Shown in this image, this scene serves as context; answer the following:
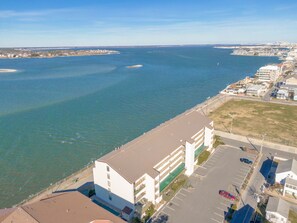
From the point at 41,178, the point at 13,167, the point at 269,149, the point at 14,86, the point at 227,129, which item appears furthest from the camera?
the point at 14,86

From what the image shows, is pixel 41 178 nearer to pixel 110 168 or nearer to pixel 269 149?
pixel 110 168

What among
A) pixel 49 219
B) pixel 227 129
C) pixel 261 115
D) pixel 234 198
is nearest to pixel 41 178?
pixel 49 219

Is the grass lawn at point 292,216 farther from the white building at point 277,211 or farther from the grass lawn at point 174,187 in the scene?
the grass lawn at point 174,187

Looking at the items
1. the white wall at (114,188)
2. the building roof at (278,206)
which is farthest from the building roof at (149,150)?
the building roof at (278,206)

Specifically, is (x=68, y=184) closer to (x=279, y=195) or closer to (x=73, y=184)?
(x=73, y=184)

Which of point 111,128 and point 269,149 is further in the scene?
point 111,128

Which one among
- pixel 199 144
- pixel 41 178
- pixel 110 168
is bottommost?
pixel 41 178

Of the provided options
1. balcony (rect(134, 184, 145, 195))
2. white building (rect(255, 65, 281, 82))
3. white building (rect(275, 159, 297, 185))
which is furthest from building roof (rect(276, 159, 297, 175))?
white building (rect(255, 65, 281, 82))
